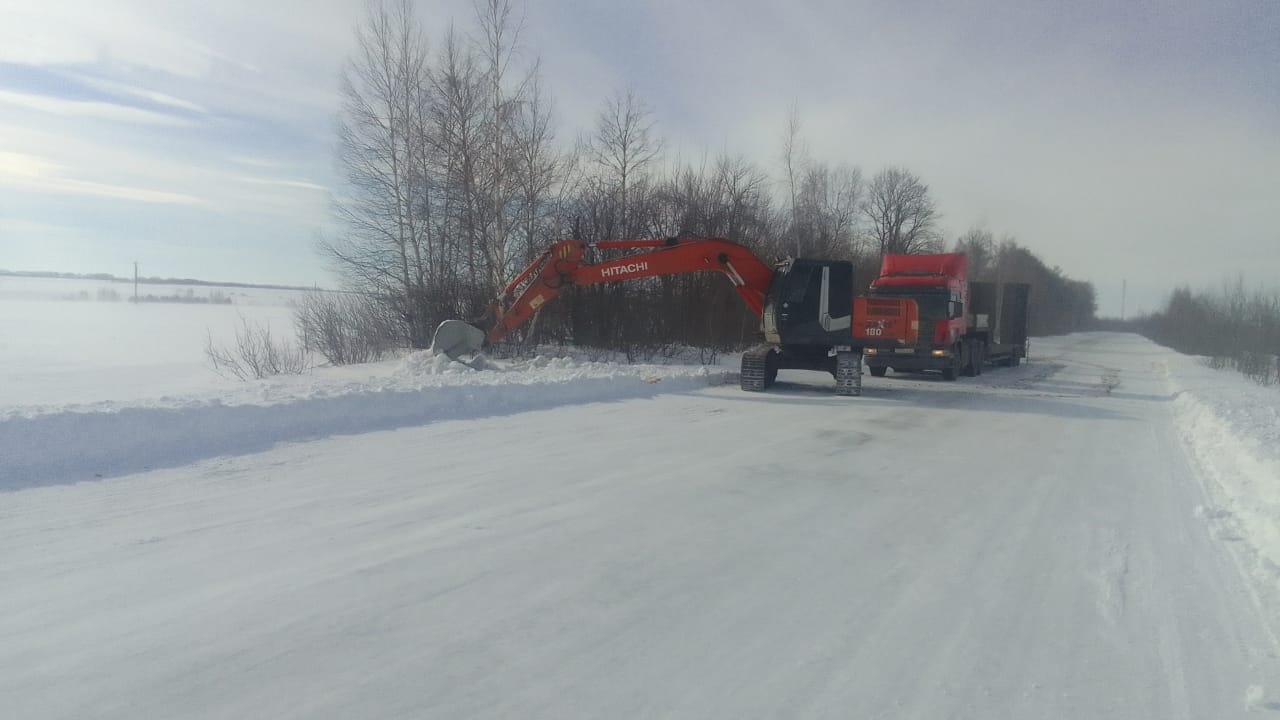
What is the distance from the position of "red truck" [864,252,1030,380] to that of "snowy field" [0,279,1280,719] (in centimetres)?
865

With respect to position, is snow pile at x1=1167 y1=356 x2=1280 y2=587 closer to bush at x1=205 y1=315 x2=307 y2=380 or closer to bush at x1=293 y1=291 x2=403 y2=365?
bush at x1=205 y1=315 x2=307 y2=380

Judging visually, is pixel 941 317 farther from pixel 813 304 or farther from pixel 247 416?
pixel 247 416

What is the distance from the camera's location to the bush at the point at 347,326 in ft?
82.9

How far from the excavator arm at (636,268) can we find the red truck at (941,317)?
313cm

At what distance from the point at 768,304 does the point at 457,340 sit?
7232 millimetres

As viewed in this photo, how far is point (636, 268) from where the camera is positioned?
56.0 ft

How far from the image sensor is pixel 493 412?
41.4 feet

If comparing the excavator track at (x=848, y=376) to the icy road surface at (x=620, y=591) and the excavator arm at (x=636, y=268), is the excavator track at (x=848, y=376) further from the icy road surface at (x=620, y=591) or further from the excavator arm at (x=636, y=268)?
the icy road surface at (x=620, y=591)

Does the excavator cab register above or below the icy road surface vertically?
above

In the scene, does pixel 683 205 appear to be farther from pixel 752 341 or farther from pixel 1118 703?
pixel 1118 703

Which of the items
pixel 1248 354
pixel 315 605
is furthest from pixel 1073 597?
pixel 1248 354

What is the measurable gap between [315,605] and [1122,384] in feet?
79.7

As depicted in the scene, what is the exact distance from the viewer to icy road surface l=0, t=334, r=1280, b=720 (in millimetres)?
3727

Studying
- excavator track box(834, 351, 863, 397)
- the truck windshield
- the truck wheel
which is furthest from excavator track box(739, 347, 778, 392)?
the truck wheel
